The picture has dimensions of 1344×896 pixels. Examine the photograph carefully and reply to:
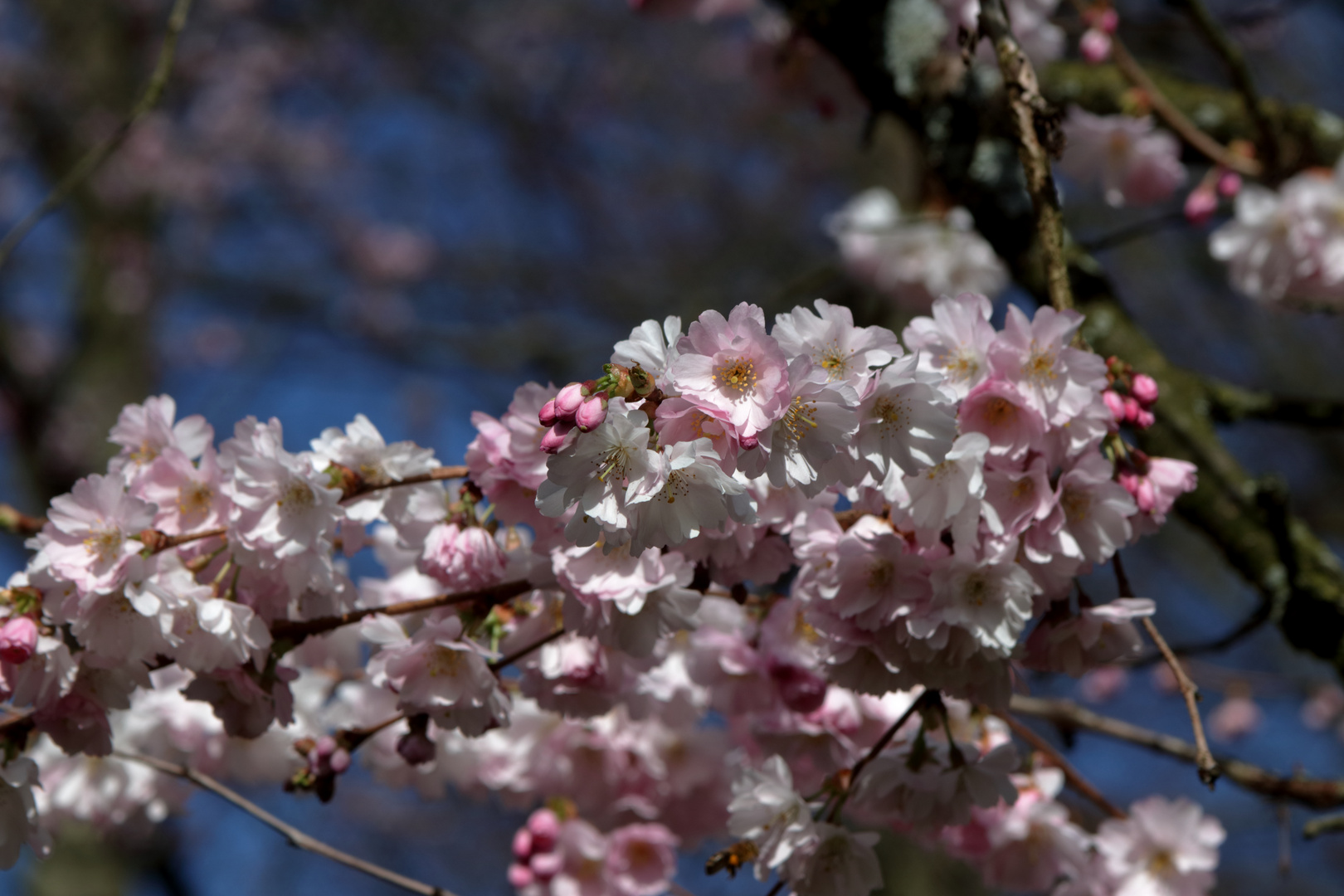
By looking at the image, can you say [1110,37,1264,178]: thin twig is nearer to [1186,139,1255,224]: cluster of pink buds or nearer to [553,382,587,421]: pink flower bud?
[1186,139,1255,224]: cluster of pink buds

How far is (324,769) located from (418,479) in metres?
0.46

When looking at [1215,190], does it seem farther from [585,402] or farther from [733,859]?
[585,402]

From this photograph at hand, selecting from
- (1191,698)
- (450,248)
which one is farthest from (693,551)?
(450,248)

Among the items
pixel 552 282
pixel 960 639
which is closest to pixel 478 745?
pixel 960 639

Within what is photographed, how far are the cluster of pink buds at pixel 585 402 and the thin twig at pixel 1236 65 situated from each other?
1581mm

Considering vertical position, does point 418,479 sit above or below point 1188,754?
above

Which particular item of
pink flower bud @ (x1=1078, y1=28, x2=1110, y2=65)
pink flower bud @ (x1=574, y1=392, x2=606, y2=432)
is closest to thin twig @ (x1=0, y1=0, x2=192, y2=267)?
pink flower bud @ (x1=574, y1=392, x2=606, y2=432)

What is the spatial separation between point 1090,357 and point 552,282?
282 inches

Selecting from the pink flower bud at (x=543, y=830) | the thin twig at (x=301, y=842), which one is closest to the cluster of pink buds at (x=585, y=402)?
the thin twig at (x=301, y=842)

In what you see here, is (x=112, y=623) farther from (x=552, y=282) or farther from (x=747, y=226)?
(x=747, y=226)

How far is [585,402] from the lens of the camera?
0.91 metres

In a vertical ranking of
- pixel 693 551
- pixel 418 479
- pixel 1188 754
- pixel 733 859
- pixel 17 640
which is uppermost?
pixel 17 640

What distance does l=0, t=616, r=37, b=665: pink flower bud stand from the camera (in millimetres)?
1098

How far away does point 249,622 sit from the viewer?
3.79 ft
